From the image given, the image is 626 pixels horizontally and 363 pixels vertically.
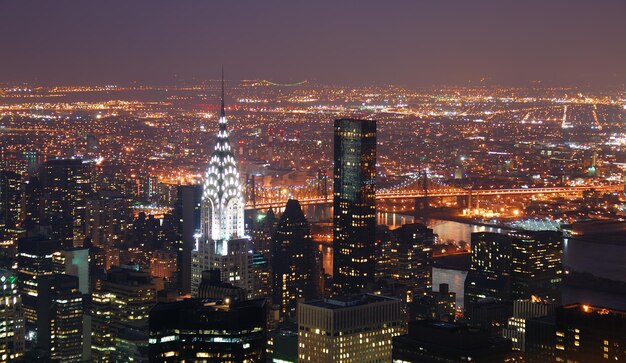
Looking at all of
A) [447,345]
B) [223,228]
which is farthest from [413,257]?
[447,345]

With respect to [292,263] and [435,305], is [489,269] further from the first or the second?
[292,263]

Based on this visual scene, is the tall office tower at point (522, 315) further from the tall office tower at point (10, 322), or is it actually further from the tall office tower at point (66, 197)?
the tall office tower at point (66, 197)

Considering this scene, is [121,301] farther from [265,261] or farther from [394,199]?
[394,199]

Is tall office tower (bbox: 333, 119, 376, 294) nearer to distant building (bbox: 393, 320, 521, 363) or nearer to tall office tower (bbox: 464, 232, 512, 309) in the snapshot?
tall office tower (bbox: 464, 232, 512, 309)

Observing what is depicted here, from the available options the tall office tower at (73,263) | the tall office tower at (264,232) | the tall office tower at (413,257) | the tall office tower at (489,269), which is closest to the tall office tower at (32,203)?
the tall office tower at (73,263)

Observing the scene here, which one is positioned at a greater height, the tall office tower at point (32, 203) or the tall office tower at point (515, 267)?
the tall office tower at point (32, 203)

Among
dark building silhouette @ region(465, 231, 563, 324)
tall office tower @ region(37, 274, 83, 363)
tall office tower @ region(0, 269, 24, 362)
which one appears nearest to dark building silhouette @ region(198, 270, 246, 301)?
tall office tower @ region(0, 269, 24, 362)
